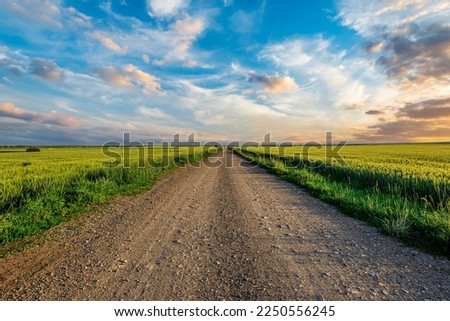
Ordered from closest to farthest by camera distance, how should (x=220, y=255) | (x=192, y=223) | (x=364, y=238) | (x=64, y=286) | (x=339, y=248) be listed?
(x=64, y=286) → (x=220, y=255) → (x=339, y=248) → (x=364, y=238) → (x=192, y=223)

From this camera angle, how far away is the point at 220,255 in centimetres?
509

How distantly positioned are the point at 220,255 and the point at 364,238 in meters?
3.30

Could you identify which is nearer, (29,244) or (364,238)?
(29,244)

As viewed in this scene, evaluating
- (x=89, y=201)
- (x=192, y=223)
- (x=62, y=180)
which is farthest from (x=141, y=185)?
(x=192, y=223)

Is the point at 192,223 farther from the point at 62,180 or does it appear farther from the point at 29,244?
the point at 62,180

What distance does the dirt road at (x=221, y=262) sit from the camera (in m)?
3.82

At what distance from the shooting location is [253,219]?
7.68 m

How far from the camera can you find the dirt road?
382cm

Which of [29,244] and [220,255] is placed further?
[29,244]

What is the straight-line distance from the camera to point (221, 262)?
188 inches

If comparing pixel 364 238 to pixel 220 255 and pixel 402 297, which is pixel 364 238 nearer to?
pixel 402 297
